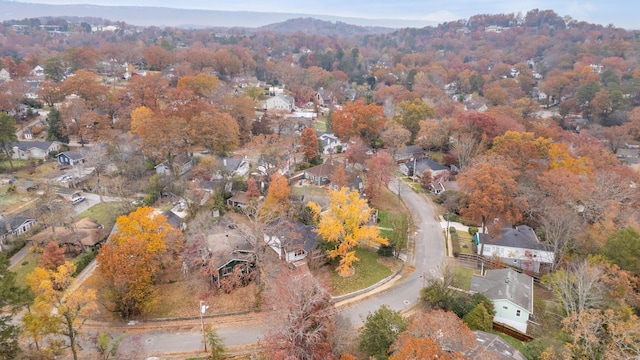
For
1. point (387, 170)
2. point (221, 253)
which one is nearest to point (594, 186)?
point (387, 170)

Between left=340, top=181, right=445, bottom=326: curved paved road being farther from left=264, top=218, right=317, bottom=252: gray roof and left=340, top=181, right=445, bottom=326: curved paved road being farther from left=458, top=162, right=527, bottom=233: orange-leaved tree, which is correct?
left=264, top=218, right=317, bottom=252: gray roof

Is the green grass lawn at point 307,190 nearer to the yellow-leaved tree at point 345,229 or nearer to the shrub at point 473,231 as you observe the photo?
the yellow-leaved tree at point 345,229

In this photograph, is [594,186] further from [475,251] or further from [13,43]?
[13,43]

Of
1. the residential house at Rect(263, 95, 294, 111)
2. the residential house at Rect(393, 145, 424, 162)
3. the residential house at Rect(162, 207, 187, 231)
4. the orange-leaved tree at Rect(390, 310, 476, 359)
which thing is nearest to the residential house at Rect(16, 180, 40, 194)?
the residential house at Rect(162, 207, 187, 231)

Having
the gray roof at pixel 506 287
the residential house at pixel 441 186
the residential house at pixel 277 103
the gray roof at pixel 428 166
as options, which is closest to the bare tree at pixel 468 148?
the residential house at pixel 441 186

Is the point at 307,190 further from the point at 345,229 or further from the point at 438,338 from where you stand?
the point at 438,338

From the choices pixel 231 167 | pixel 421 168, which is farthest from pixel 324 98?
pixel 231 167
